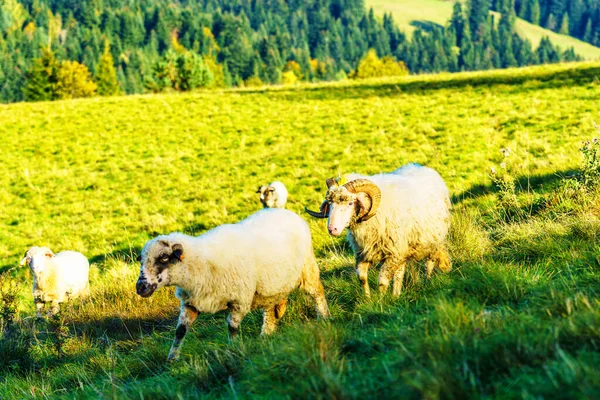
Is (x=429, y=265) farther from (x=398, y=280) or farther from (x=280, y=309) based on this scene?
(x=280, y=309)

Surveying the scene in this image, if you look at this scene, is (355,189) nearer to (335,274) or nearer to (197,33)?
(335,274)

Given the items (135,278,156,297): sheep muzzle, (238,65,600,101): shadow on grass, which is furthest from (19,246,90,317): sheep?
(238,65,600,101): shadow on grass

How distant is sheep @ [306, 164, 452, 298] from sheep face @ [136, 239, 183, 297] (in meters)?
1.91

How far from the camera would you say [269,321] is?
A: 6.79 meters

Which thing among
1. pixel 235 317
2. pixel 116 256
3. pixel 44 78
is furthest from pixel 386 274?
pixel 44 78

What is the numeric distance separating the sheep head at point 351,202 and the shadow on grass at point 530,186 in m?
6.66

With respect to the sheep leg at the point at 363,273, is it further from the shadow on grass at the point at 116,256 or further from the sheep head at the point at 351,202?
the shadow on grass at the point at 116,256

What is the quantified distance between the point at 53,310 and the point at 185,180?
1032 centimetres

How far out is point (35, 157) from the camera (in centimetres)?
2475

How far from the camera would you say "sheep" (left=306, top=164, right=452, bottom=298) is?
713 centimetres

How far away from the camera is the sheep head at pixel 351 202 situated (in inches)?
277

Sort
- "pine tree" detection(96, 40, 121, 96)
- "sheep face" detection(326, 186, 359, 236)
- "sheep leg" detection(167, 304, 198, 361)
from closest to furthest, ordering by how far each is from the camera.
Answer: "sheep leg" detection(167, 304, 198, 361), "sheep face" detection(326, 186, 359, 236), "pine tree" detection(96, 40, 121, 96)

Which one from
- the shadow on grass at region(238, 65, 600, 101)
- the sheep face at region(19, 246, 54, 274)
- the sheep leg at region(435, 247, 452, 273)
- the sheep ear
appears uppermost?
the shadow on grass at region(238, 65, 600, 101)

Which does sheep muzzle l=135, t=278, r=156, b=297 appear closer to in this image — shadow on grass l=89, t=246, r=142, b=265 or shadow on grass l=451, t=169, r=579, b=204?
shadow on grass l=89, t=246, r=142, b=265
